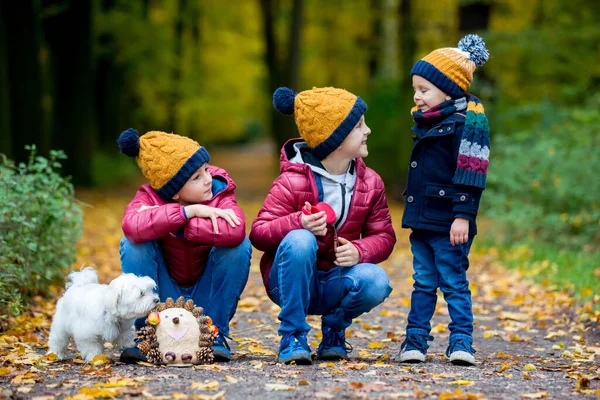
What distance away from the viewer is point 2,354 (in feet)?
15.6

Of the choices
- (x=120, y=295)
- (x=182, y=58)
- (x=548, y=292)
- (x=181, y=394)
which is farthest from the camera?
(x=182, y=58)

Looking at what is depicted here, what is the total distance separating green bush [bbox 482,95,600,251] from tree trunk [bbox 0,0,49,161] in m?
8.29

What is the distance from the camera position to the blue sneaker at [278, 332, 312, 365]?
14.3ft

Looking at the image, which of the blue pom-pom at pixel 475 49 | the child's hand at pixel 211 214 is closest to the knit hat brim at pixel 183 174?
the child's hand at pixel 211 214

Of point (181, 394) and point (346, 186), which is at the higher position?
point (346, 186)

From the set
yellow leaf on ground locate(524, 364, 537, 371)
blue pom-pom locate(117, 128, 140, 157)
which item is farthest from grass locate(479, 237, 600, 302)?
blue pom-pom locate(117, 128, 140, 157)

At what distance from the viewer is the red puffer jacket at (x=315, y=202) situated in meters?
4.55

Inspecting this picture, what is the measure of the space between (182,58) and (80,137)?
9.63 m

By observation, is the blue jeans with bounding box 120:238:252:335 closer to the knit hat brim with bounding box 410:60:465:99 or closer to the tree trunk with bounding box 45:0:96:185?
the knit hat brim with bounding box 410:60:465:99

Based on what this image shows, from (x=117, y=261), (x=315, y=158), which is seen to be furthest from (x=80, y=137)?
(x=315, y=158)

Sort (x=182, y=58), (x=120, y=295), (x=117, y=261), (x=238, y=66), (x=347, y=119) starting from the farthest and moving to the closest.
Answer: (x=238, y=66), (x=182, y=58), (x=117, y=261), (x=347, y=119), (x=120, y=295)

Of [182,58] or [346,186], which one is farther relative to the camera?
[182,58]

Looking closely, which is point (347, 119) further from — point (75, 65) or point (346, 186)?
point (75, 65)

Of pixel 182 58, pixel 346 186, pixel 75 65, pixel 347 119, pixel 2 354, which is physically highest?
pixel 182 58
